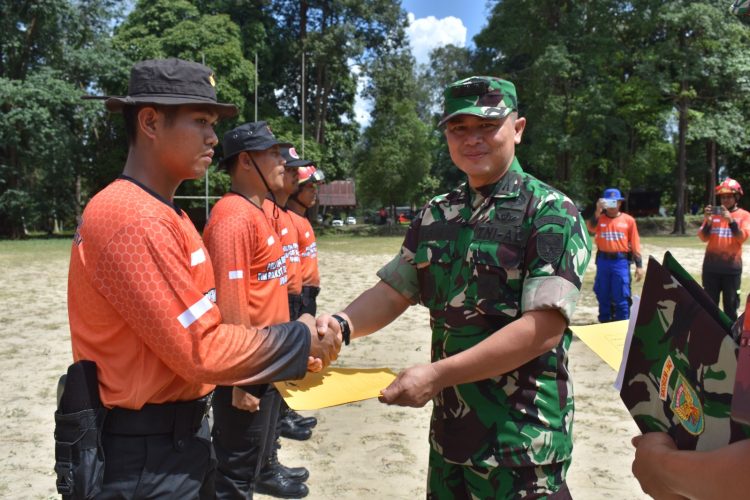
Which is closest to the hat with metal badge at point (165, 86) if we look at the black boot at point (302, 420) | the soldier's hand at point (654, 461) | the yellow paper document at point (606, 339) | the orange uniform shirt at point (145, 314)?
the orange uniform shirt at point (145, 314)

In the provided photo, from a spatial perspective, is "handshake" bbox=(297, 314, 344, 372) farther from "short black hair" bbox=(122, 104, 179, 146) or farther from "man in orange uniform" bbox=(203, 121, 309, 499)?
"short black hair" bbox=(122, 104, 179, 146)

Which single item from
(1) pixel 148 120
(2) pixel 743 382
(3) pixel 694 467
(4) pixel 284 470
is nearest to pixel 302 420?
(4) pixel 284 470

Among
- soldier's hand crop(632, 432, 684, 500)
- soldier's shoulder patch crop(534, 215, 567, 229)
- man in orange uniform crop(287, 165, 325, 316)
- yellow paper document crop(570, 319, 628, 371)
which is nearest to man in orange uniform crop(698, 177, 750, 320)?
man in orange uniform crop(287, 165, 325, 316)

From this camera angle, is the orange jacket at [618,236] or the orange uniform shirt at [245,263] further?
the orange jacket at [618,236]

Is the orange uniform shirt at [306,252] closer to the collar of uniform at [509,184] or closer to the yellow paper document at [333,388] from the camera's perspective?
the yellow paper document at [333,388]

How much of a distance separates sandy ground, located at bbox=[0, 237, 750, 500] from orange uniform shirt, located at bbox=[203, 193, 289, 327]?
1.46m

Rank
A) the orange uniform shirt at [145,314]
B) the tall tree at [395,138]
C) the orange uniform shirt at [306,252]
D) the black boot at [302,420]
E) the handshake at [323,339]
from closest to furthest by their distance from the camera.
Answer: the orange uniform shirt at [145,314] < the handshake at [323,339] < the black boot at [302,420] < the orange uniform shirt at [306,252] < the tall tree at [395,138]

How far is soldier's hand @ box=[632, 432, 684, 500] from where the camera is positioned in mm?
1434

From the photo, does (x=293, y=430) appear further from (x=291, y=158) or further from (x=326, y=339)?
(x=326, y=339)

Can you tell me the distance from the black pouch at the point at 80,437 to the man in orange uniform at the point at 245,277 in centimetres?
106

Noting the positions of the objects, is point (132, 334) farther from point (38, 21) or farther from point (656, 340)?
point (38, 21)

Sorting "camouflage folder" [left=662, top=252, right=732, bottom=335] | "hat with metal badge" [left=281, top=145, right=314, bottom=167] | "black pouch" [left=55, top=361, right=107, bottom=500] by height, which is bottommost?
"black pouch" [left=55, top=361, right=107, bottom=500]

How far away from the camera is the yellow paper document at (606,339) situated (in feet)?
9.20

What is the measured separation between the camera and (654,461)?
147 centimetres
